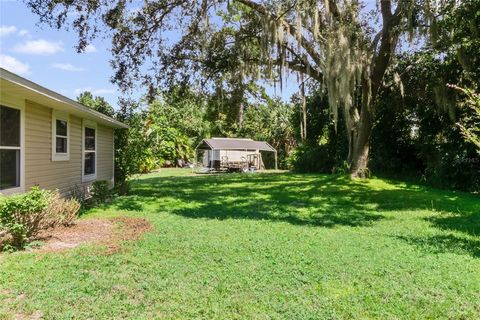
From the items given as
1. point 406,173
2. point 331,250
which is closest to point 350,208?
point 331,250

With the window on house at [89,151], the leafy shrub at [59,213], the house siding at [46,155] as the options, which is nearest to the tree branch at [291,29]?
the window on house at [89,151]

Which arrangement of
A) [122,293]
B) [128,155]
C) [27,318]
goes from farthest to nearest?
[128,155], [122,293], [27,318]

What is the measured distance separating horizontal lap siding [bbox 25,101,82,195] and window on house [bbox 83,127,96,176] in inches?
37.3

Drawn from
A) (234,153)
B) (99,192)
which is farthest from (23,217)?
(234,153)

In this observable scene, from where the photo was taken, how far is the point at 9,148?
244 inches

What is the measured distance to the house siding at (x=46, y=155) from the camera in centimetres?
689

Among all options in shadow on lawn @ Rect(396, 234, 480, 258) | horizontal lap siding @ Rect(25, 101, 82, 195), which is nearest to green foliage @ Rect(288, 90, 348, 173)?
horizontal lap siding @ Rect(25, 101, 82, 195)

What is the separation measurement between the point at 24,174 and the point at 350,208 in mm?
6461

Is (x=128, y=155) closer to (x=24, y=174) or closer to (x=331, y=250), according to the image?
(x=24, y=174)

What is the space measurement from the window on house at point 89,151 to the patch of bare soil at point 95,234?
13.1 feet

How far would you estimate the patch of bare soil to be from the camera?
514 cm

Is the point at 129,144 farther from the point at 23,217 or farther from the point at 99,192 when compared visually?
the point at 23,217

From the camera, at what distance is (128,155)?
1306cm

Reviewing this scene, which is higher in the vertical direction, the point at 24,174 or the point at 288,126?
the point at 288,126
